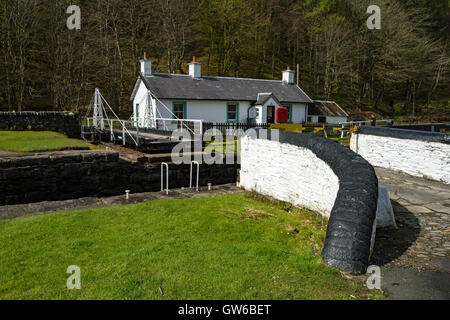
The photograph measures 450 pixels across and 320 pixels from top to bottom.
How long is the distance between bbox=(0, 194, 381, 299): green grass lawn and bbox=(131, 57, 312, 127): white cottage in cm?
1572

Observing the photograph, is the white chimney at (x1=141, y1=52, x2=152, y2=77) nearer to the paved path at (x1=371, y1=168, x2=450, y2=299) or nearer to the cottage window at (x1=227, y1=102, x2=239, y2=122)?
the cottage window at (x1=227, y1=102, x2=239, y2=122)

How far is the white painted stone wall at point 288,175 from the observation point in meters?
6.72

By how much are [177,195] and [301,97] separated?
833 inches

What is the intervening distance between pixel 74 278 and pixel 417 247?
492 cm

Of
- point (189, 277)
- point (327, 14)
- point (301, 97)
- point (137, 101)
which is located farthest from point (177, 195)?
point (327, 14)

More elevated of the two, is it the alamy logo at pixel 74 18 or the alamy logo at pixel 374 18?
the alamy logo at pixel 374 18

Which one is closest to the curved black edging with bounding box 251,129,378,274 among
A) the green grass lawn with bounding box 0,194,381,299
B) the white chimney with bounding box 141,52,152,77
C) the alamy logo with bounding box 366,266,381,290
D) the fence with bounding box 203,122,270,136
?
the alamy logo with bounding box 366,266,381,290

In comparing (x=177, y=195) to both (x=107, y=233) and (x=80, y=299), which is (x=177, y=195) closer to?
(x=107, y=233)

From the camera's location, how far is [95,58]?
32500 mm

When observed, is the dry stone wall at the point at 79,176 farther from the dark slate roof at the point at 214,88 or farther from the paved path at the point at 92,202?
the dark slate roof at the point at 214,88

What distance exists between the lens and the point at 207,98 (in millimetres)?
23781

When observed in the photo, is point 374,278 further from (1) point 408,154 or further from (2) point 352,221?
(1) point 408,154

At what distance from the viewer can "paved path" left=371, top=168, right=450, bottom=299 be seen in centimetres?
395

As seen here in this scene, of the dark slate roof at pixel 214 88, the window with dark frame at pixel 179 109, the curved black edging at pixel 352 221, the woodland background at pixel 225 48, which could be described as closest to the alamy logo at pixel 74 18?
the woodland background at pixel 225 48
